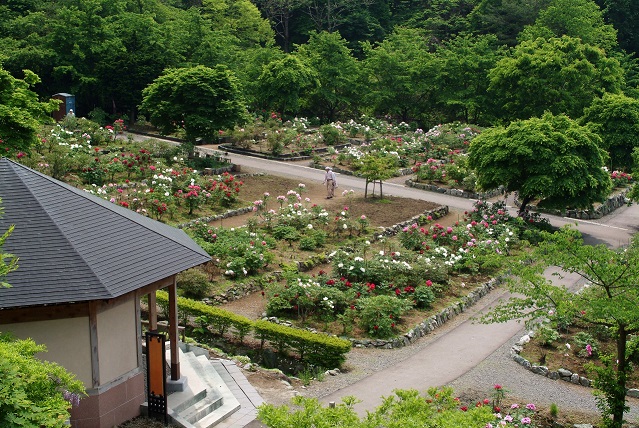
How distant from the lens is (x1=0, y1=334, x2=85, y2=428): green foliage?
A: 764 cm

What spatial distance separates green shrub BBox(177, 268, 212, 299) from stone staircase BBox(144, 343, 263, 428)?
10.3 feet

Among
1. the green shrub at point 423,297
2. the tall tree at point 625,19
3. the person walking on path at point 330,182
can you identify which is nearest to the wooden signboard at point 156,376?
the green shrub at point 423,297

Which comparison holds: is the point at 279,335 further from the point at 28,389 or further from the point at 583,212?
the point at 583,212

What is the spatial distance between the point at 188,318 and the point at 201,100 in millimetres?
14247

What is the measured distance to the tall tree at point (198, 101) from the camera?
29141mm

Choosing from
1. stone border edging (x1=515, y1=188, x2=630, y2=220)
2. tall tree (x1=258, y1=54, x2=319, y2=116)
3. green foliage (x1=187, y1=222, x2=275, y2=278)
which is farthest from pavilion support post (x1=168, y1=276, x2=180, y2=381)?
tall tree (x1=258, y1=54, x2=319, y2=116)

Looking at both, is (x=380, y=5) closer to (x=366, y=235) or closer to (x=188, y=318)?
(x=366, y=235)

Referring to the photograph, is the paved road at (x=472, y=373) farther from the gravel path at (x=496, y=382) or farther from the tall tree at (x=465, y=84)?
the tall tree at (x=465, y=84)

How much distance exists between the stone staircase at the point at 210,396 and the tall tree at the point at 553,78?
26.1 m

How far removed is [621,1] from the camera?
51906mm

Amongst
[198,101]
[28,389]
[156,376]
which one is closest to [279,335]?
[156,376]

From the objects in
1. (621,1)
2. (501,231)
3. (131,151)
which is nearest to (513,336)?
(501,231)

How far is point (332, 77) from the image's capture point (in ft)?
135

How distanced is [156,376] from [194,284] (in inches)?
221
